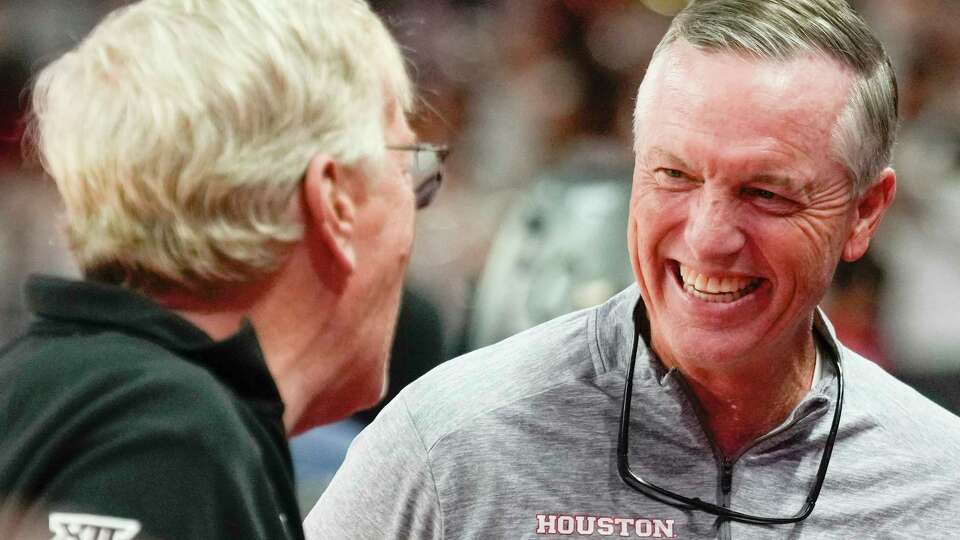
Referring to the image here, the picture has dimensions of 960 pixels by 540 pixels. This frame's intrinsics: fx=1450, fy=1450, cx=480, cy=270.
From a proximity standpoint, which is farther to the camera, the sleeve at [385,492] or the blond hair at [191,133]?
the sleeve at [385,492]

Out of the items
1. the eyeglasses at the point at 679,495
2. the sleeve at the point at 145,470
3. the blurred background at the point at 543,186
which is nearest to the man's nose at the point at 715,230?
the eyeglasses at the point at 679,495

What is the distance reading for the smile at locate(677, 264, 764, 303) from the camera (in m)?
2.13

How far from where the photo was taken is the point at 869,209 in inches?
90.0

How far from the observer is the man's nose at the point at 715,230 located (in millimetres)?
2090

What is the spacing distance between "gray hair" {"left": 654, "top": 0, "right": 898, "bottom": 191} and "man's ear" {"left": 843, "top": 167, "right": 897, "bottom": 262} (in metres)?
0.05

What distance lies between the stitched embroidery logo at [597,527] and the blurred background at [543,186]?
4.93ft

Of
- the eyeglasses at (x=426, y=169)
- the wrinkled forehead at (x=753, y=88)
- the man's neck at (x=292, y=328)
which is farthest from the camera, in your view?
the wrinkled forehead at (x=753, y=88)

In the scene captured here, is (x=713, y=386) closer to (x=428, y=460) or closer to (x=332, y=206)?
(x=428, y=460)

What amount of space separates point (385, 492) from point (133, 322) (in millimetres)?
713

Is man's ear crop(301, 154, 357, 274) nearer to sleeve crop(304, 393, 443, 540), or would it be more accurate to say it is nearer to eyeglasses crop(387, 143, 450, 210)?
eyeglasses crop(387, 143, 450, 210)

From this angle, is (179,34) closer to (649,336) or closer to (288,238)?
(288,238)

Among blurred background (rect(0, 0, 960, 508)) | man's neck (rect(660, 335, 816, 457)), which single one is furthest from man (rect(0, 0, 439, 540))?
blurred background (rect(0, 0, 960, 508))

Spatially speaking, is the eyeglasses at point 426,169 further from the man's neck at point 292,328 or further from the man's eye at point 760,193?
the man's eye at point 760,193

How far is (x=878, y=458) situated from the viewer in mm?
2195
